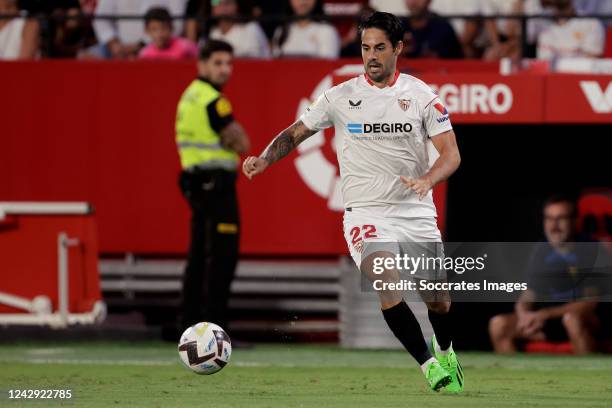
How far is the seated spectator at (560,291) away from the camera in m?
12.4

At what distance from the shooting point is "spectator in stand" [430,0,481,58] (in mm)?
13859

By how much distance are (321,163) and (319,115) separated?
3.97m

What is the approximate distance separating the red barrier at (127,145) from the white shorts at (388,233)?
13.9ft

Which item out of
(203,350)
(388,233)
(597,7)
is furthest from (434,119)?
(597,7)

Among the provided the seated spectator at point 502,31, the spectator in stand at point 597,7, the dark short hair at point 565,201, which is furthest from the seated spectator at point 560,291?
the spectator in stand at point 597,7

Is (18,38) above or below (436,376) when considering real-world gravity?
above

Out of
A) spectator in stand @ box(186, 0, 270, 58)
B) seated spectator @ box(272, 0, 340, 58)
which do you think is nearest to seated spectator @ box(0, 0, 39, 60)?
spectator in stand @ box(186, 0, 270, 58)

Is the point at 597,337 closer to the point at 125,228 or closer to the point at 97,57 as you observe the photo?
the point at 125,228

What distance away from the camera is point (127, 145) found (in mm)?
13695

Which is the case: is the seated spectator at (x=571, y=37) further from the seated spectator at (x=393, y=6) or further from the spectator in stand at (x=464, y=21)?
the seated spectator at (x=393, y=6)

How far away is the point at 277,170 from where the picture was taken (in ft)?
44.1

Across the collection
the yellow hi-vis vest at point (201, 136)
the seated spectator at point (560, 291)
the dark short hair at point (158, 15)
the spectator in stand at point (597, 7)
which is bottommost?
the seated spectator at point (560, 291)

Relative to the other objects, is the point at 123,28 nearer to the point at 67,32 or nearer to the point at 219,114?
the point at 67,32

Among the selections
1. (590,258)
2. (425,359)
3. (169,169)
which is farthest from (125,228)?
(425,359)
